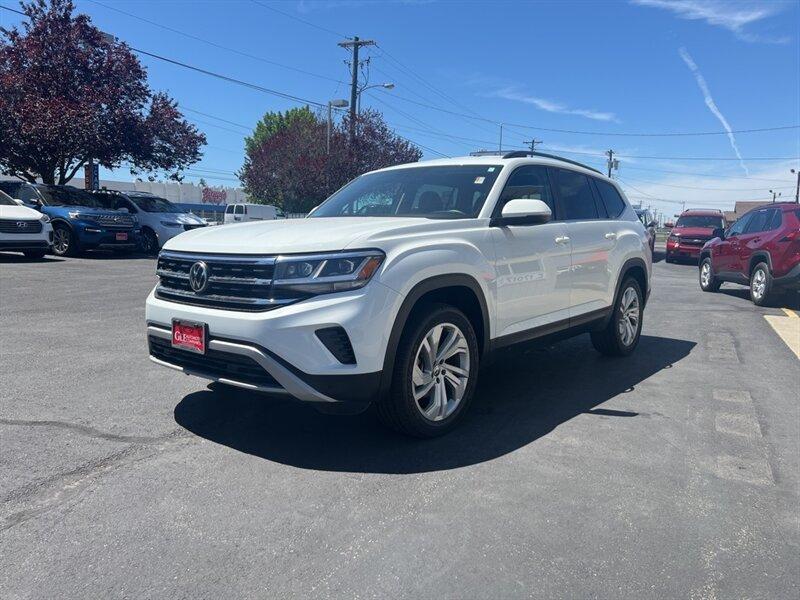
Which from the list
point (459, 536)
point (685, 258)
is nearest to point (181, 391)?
point (459, 536)

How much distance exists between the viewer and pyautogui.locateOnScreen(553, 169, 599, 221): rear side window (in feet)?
18.1

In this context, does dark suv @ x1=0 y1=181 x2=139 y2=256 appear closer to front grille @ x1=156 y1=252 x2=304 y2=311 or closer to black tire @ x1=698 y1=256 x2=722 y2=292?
front grille @ x1=156 y1=252 x2=304 y2=311

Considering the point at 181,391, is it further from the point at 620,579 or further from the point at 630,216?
the point at 630,216

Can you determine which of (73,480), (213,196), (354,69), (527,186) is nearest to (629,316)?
(527,186)

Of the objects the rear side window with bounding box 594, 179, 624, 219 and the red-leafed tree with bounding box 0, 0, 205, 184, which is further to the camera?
the red-leafed tree with bounding box 0, 0, 205, 184

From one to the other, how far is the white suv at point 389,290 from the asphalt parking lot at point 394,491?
463mm

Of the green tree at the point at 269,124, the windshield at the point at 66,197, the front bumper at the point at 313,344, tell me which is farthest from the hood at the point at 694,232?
the green tree at the point at 269,124

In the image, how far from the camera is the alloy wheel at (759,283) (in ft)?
35.5

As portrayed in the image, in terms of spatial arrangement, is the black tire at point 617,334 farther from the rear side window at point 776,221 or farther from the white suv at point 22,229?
the white suv at point 22,229

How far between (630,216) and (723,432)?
3.02m

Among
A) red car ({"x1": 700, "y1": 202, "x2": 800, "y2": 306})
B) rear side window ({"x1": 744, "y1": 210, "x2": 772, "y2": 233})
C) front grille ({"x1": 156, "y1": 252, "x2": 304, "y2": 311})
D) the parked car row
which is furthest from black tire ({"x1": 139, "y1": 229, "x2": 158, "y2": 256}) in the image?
front grille ({"x1": 156, "y1": 252, "x2": 304, "y2": 311})

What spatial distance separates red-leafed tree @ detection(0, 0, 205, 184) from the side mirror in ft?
58.9

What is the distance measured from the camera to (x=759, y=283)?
1103cm

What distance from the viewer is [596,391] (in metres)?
5.24
